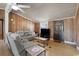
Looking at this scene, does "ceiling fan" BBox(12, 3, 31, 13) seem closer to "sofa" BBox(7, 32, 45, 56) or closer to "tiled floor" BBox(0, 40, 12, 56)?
"sofa" BBox(7, 32, 45, 56)

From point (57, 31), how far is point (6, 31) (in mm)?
1089

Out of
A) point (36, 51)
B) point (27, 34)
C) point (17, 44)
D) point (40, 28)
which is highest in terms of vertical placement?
point (40, 28)

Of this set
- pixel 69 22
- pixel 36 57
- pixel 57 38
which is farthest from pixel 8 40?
pixel 69 22

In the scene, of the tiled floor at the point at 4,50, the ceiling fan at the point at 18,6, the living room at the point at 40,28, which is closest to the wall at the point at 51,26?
the living room at the point at 40,28

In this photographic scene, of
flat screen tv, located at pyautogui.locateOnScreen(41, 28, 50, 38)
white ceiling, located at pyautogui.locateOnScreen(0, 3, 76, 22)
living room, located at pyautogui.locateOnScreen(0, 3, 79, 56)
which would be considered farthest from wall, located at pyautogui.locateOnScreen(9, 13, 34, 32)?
flat screen tv, located at pyautogui.locateOnScreen(41, 28, 50, 38)

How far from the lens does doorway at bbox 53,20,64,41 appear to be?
221 centimetres

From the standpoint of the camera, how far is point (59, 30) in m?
2.25

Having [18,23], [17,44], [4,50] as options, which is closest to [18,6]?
[18,23]

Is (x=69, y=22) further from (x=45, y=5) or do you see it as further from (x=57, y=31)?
(x=45, y=5)

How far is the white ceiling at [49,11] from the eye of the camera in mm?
2076

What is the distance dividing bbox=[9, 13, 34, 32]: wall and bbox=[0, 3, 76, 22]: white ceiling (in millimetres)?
115

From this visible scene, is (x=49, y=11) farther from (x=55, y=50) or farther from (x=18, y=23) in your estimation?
(x=55, y=50)

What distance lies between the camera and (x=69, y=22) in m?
2.13

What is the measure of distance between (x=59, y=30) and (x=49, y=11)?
474 millimetres
